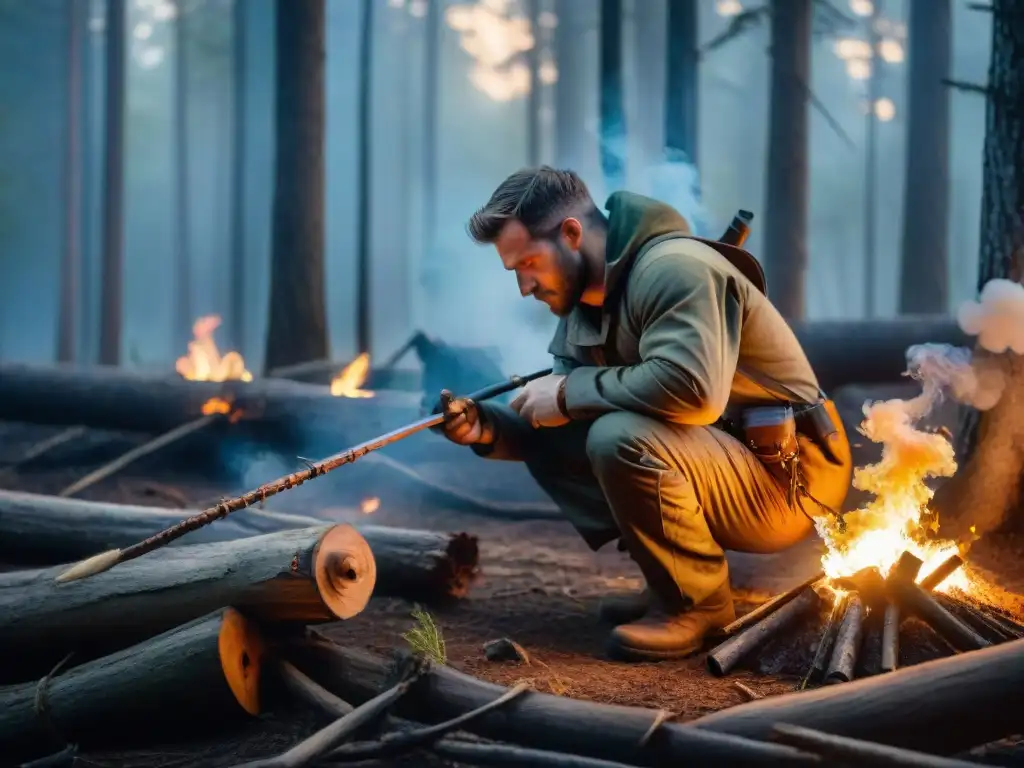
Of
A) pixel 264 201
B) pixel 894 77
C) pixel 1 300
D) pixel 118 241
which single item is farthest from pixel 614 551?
pixel 894 77

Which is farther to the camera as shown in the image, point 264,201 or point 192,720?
point 264,201

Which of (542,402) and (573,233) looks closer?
(573,233)

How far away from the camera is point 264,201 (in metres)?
31.0

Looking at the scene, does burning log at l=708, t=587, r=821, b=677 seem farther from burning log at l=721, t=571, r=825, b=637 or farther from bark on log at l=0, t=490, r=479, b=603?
bark on log at l=0, t=490, r=479, b=603

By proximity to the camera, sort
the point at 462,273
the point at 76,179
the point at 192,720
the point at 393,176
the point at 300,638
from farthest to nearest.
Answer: the point at 393,176 < the point at 76,179 < the point at 462,273 < the point at 300,638 < the point at 192,720

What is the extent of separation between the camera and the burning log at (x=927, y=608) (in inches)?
128

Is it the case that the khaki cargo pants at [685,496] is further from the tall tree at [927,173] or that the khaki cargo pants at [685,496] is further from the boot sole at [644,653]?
the tall tree at [927,173]

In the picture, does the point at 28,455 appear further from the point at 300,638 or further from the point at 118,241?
the point at 118,241

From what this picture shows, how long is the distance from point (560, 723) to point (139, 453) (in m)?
5.92

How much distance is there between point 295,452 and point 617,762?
19.4 feet

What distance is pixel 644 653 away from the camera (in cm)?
362

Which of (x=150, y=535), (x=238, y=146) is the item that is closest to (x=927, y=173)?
(x=150, y=535)

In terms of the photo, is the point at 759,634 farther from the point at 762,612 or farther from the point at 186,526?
the point at 186,526

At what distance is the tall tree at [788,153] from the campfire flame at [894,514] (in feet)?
27.3
